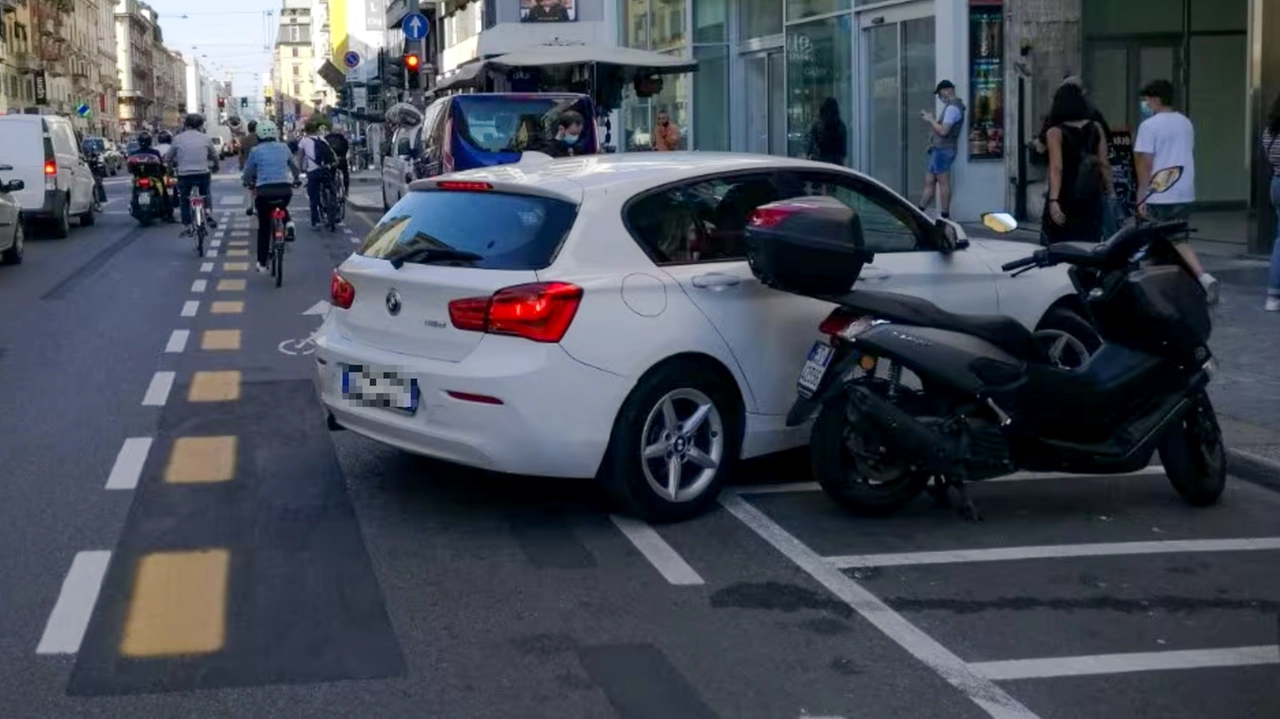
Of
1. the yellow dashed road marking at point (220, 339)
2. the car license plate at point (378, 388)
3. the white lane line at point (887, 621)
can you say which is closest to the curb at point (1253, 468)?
the white lane line at point (887, 621)

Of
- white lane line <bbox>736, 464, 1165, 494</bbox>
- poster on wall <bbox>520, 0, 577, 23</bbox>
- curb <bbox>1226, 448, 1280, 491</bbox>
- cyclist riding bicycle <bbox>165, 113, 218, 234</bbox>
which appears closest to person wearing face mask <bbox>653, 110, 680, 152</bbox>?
cyclist riding bicycle <bbox>165, 113, 218, 234</bbox>

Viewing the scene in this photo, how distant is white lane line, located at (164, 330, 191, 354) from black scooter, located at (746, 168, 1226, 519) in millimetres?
6510

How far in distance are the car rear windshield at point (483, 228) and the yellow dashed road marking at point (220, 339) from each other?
16.5 ft

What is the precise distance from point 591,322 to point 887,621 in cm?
184

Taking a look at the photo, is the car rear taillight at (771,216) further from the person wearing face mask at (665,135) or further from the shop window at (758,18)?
the person wearing face mask at (665,135)

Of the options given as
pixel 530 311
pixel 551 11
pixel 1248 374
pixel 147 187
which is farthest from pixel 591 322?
pixel 551 11

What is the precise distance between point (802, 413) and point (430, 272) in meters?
1.71

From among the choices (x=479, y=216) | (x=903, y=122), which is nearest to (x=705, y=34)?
(x=903, y=122)

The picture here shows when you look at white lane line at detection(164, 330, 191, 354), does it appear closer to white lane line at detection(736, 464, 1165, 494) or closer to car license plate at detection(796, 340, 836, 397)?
white lane line at detection(736, 464, 1165, 494)

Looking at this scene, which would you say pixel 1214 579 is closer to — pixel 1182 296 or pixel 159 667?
pixel 1182 296

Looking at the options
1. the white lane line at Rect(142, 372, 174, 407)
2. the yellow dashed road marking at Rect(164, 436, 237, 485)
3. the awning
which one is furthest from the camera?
the awning

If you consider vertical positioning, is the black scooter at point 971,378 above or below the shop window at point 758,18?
below

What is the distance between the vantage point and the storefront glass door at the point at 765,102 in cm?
2959

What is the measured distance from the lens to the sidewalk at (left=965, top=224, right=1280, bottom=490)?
8328 millimetres
